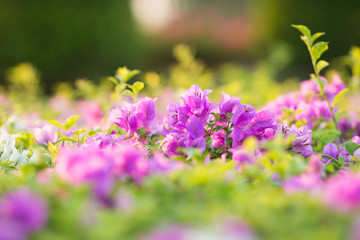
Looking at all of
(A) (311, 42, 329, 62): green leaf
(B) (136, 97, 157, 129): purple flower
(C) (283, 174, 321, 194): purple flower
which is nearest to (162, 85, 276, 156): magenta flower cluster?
(B) (136, 97, 157, 129): purple flower

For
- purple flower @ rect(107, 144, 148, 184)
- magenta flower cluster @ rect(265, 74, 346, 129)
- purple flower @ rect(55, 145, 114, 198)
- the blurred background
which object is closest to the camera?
purple flower @ rect(55, 145, 114, 198)

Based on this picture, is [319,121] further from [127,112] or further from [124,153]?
[124,153]

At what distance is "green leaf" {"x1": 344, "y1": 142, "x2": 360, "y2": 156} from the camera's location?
155 cm

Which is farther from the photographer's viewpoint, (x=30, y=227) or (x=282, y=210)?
(x=282, y=210)

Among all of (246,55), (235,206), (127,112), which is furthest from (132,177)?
(246,55)

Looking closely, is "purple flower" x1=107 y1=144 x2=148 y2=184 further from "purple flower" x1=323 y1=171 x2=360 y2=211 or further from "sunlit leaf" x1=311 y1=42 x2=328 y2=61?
"sunlit leaf" x1=311 y1=42 x2=328 y2=61

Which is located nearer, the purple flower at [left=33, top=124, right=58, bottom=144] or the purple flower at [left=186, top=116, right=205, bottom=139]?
the purple flower at [left=186, top=116, right=205, bottom=139]

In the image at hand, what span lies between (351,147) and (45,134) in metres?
1.18

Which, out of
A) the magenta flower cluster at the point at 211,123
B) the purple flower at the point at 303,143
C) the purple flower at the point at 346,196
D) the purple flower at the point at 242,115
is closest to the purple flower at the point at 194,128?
the magenta flower cluster at the point at 211,123

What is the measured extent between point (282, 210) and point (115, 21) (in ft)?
25.1

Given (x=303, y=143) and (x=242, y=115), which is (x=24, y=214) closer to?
(x=242, y=115)

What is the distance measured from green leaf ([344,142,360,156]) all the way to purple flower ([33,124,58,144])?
1.12m

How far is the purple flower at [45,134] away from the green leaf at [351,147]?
1.12 meters

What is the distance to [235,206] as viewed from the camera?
913mm
